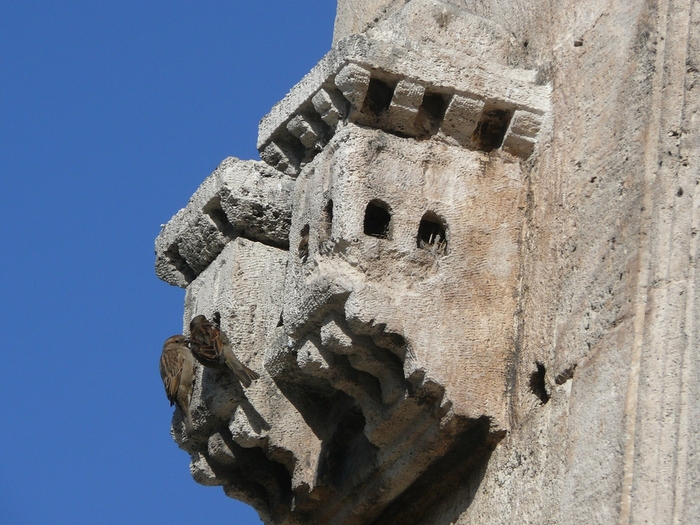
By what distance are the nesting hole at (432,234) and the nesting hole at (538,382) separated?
60 centimetres

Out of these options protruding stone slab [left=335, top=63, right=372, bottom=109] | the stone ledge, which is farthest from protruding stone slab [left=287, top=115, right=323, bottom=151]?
protruding stone slab [left=335, top=63, right=372, bottom=109]

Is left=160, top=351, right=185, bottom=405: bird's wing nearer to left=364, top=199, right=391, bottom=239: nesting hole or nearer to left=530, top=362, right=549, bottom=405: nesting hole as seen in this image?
left=364, top=199, right=391, bottom=239: nesting hole

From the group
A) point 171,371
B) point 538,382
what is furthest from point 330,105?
point 171,371

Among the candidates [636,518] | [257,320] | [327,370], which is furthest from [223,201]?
[636,518]

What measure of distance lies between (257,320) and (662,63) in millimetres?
2092

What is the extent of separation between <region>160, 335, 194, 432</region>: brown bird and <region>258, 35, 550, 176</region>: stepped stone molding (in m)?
1.26

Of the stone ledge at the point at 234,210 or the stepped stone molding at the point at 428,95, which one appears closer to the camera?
the stepped stone molding at the point at 428,95

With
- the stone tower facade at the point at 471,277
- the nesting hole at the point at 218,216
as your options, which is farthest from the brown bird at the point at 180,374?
the nesting hole at the point at 218,216

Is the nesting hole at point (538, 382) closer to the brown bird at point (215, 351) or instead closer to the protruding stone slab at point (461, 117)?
the protruding stone slab at point (461, 117)

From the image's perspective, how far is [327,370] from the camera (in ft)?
21.5

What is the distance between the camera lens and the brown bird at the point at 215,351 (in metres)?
6.96

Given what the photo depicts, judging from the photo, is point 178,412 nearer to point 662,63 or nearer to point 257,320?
point 257,320

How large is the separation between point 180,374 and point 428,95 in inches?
→ 69.0

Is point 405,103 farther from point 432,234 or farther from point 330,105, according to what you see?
point 432,234
